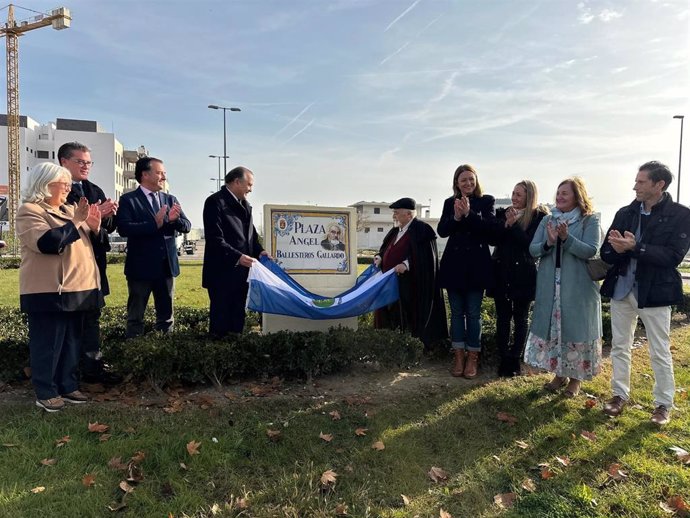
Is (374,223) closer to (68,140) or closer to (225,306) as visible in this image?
(68,140)

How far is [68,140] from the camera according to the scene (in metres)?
71.2

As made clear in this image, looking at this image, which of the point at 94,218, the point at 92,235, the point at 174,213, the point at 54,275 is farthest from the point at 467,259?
the point at 54,275

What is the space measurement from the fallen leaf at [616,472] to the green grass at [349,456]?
0.13ft

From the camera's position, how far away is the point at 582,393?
4.75 metres

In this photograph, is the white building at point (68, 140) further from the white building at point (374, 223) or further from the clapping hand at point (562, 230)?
the clapping hand at point (562, 230)

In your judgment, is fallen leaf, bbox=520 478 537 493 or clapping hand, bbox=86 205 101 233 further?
clapping hand, bbox=86 205 101 233

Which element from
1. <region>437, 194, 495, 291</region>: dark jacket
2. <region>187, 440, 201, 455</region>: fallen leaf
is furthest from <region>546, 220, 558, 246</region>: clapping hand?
<region>187, 440, 201, 455</region>: fallen leaf

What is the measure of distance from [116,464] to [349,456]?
1.54 meters

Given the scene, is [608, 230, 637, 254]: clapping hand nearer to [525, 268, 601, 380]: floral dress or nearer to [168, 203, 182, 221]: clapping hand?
[525, 268, 601, 380]: floral dress

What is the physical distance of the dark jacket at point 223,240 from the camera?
4.88 meters

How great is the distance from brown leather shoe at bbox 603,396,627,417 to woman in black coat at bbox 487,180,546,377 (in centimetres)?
108

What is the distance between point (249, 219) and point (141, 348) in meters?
1.80

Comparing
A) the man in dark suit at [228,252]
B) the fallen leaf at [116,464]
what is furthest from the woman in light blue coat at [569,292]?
the fallen leaf at [116,464]

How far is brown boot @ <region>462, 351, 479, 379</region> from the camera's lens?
507cm
